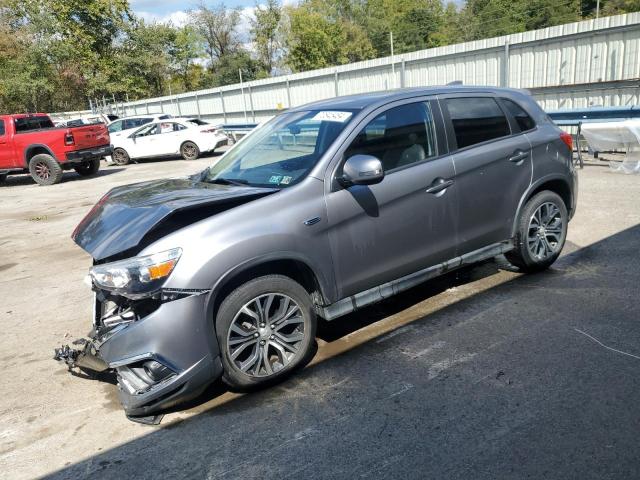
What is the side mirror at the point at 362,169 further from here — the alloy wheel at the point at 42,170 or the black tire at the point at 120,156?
the black tire at the point at 120,156

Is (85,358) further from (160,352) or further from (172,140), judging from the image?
(172,140)

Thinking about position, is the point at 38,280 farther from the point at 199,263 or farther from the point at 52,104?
the point at 52,104

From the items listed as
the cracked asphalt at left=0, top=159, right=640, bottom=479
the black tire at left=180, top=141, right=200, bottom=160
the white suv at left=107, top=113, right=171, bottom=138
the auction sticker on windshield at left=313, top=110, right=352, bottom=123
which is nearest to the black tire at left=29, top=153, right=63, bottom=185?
the black tire at left=180, top=141, right=200, bottom=160

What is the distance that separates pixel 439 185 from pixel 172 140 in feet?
53.6

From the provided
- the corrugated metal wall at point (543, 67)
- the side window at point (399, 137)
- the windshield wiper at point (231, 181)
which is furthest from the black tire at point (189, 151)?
the side window at point (399, 137)

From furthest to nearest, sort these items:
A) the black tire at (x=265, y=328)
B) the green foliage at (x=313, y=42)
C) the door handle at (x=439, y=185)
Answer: the green foliage at (x=313, y=42) < the door handle at (x=439, y=185) < the black tire at (x=265, y=328)

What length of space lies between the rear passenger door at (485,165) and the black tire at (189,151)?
1541 cm

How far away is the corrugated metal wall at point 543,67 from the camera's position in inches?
490

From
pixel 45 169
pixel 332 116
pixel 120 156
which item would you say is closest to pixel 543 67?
pixel 332 116

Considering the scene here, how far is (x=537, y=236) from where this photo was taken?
5.06m

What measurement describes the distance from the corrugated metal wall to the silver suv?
Answer: 30.4ft

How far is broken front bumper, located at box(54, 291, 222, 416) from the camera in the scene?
122 inches

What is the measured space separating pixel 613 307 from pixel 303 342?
2574mm

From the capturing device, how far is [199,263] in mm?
3150
